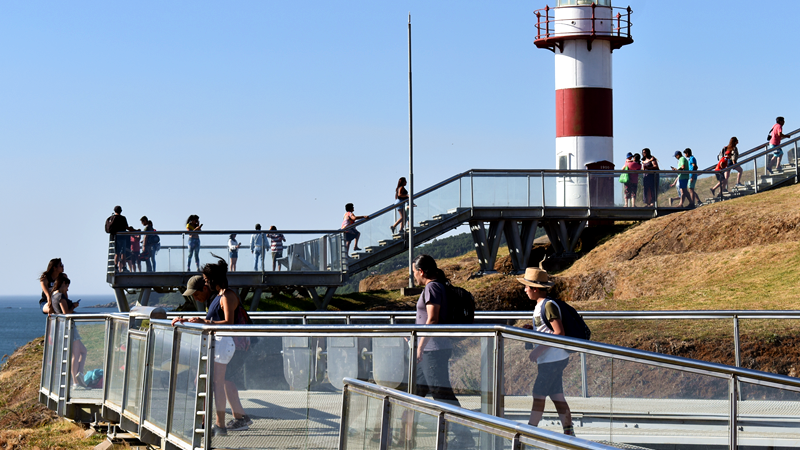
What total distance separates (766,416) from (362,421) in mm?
3774

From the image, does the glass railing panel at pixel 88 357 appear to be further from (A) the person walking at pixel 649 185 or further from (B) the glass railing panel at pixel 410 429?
(A) the person walking at pixel 649 185

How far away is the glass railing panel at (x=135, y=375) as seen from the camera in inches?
408

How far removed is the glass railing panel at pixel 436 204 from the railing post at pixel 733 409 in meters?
21.0

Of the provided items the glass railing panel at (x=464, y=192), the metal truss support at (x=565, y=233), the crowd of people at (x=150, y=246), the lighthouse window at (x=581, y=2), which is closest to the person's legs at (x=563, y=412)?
the crowd of people at (x=150, y=246)

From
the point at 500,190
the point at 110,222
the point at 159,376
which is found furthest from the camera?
the point at 500,190

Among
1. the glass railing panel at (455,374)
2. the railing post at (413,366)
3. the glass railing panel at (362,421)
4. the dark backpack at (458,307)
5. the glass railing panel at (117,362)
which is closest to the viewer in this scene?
the glass railing panel at (362,421)

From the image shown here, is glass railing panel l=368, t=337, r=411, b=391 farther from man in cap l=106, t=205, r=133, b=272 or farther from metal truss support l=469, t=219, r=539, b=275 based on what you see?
metal truss support l=469, t=219, r=539, b=275

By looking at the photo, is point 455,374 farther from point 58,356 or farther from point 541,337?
point 58,356

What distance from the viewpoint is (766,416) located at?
333 inches

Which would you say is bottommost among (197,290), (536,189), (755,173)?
(197,290)

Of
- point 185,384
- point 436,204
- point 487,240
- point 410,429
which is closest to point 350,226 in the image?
point 436,204

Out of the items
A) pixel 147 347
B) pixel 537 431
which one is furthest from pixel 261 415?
pixel 537 431

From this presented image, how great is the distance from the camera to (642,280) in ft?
79.3

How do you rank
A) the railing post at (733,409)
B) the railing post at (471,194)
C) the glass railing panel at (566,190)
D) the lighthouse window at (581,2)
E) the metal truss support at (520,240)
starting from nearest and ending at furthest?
the railing post at (733,409)
the railing post at (471,194)
the glass railing panel at (566,190)
the metal truss support at (520,240)
the lighthouse window at (581,2)
